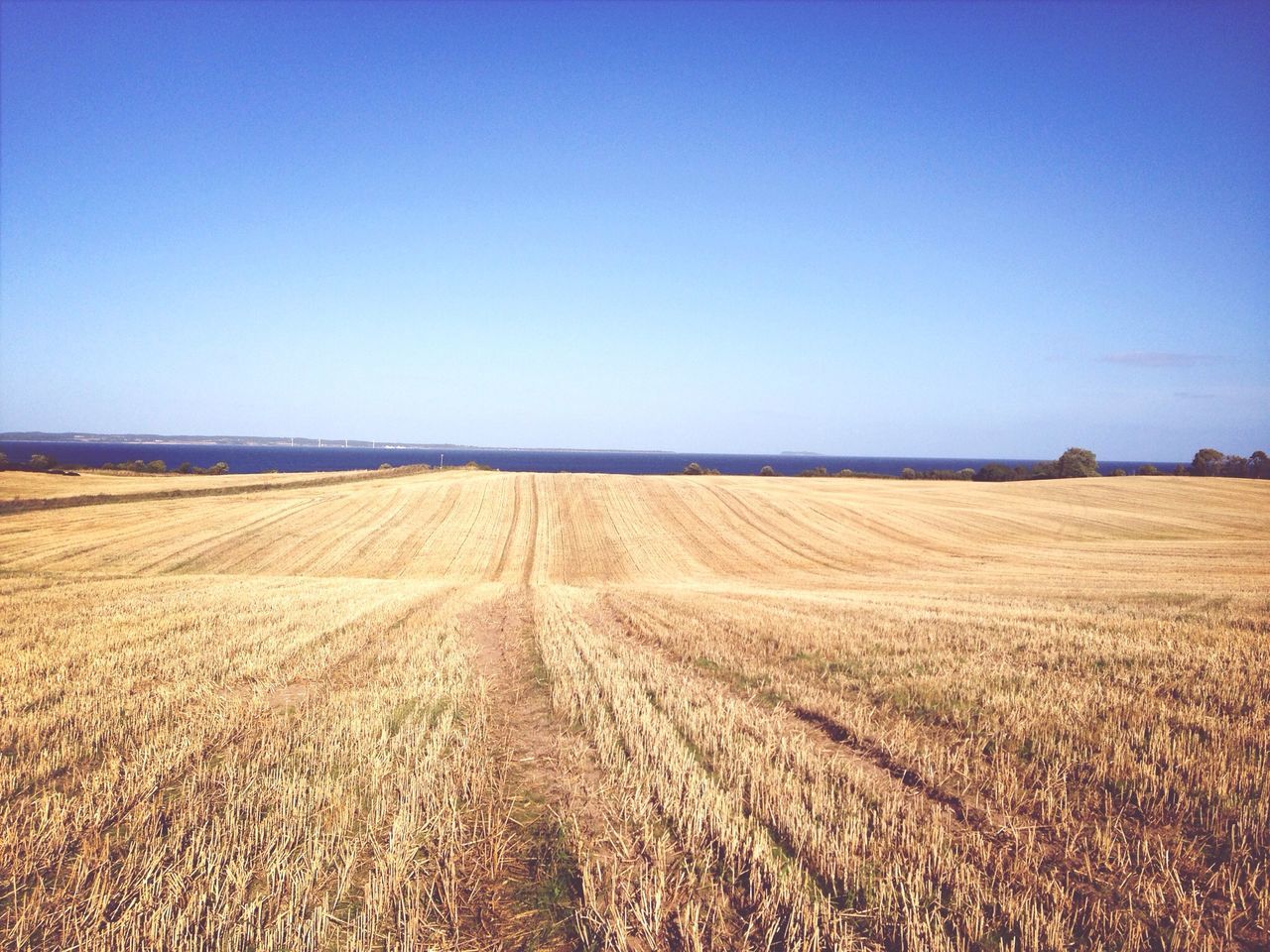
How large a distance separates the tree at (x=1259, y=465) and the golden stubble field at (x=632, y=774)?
90742 mm

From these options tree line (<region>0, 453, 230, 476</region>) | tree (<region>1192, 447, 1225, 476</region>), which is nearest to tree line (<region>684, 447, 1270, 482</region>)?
tree (<region>1192, 447, 1225, 476</region>)

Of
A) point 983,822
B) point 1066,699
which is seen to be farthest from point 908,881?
point 1066,699

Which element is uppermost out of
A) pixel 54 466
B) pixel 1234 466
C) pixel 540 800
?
pixel 1234 466

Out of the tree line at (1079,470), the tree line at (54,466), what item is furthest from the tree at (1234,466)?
the tree line at (54,466)

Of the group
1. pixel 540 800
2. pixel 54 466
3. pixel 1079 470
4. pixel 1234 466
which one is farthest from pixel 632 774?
pixel 1234 466

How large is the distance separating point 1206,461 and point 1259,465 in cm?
509

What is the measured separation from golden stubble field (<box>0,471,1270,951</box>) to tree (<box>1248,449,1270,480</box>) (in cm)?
9074

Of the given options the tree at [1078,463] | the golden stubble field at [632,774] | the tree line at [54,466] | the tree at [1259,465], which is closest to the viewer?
the golden stubble field at [632,774]

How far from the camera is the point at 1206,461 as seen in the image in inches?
3172

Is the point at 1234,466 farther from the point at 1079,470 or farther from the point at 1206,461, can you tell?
the point at 1079,470

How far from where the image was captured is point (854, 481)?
213 ft

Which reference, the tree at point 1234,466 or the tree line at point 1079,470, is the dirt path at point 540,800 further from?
the tree at point 1234,466

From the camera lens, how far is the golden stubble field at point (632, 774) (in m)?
3.94

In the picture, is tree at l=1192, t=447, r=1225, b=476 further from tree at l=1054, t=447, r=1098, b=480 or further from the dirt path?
the dirt path
